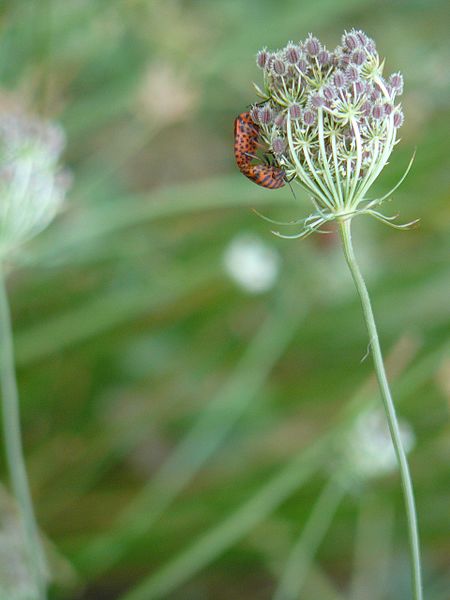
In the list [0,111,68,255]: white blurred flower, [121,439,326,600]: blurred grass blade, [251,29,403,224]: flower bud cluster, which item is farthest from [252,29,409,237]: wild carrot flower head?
[121,439,326,600]: blurred grass blade

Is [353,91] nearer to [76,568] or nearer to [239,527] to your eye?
[239,527]

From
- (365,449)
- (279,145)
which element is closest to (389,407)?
(279,145)

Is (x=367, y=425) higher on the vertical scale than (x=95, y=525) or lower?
higher

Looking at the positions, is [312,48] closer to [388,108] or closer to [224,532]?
[388,108]

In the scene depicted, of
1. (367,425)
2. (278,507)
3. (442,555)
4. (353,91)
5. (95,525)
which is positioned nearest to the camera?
(353,91)

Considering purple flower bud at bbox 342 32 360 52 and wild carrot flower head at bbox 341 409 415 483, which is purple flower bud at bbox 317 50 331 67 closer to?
purple flower bud at bbox 342 32 360 52

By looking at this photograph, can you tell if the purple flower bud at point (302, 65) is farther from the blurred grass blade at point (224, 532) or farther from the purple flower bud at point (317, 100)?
the blurred grass blade at point (224, 532)

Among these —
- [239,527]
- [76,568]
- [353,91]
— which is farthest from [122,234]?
[353,91]
